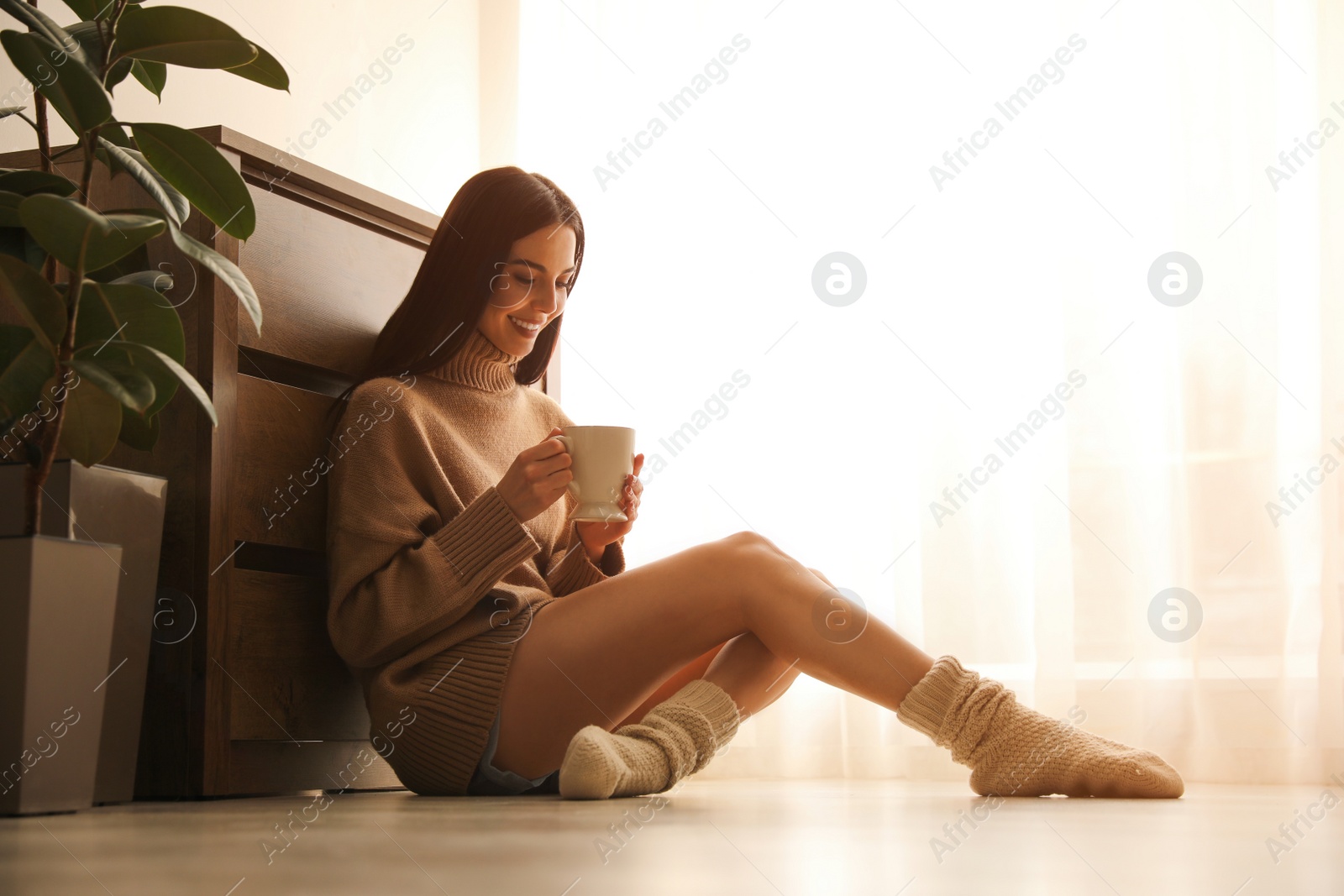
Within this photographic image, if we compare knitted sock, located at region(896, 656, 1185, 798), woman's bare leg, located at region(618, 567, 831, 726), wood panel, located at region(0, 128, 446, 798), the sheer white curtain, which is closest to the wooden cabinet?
wood panel, located at region(0, 128, 446, 798)

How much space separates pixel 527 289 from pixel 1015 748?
2.56ft

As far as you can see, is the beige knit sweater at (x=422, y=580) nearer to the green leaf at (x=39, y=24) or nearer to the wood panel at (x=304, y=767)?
the wood panel at (x=304, y=767)

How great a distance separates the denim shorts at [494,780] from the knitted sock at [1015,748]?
418mm

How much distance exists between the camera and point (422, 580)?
1344 mm

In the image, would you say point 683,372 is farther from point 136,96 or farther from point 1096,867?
point 1096,867

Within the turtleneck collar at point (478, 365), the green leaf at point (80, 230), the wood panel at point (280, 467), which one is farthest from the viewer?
the turtleneck collar at point (478, 365)

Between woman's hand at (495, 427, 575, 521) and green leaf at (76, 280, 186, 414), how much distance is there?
0.35m

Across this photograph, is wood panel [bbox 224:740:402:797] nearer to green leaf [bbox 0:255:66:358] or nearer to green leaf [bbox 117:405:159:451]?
green leaf [bbox 117:405:159:451]

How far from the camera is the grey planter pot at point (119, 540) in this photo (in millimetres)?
1223

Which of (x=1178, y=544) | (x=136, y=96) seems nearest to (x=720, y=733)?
(x=1178, y=544)

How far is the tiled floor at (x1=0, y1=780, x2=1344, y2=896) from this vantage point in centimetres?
64

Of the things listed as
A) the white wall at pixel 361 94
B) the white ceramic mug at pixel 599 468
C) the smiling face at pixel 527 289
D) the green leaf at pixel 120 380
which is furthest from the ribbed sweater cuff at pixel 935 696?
the white wall at pixel 361 94

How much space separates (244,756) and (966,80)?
157 cm

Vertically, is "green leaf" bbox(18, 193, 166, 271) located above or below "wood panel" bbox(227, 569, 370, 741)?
above
